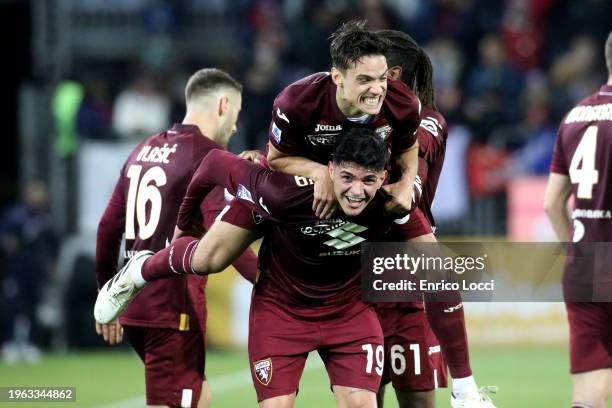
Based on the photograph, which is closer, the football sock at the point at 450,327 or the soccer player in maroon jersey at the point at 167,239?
the football sock at the point at 450,327

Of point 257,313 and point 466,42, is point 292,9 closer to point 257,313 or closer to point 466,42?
point 466,42

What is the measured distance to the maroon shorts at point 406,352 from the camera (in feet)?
23.0

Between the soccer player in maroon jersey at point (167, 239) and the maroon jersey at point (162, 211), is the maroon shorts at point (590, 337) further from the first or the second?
the maroon jersey at point (162, 211)

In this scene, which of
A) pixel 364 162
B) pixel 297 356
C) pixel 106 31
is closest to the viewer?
pixel 364 162

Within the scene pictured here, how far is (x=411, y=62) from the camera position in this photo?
7016 millimetres

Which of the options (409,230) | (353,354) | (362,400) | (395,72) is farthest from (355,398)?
(395,72)

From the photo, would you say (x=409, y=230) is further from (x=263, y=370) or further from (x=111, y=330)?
(x=111, y=330)

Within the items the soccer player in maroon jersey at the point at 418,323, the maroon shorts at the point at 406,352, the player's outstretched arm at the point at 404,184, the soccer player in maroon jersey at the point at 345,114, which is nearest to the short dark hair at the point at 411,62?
the soccer player in maroon jersey at the point at 418,323

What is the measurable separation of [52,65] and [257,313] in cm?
914

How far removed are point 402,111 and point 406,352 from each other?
5.07 feet

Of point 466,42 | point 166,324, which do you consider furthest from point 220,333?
point 166,324

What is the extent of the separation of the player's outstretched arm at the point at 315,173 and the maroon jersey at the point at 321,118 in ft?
0.17

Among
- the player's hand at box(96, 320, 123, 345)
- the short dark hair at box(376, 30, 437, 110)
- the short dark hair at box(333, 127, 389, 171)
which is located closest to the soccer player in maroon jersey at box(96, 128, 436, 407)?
the short dark hair at box(333, 127, 389, 171)

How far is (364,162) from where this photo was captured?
595 centimetres
